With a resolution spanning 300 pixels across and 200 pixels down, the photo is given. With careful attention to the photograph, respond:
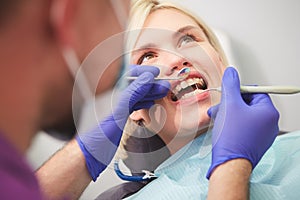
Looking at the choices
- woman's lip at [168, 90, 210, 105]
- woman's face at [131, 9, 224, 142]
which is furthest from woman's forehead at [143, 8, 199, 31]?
woman's lip at [168, 90, 210, 105]

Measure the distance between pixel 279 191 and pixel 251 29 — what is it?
1.08m

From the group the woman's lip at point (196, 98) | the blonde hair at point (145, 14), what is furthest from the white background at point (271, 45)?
the woman's lip at point (196, 98)

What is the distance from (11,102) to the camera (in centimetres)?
41

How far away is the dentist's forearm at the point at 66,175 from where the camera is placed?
1153mm

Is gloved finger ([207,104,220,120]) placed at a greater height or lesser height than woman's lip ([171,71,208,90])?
lesser

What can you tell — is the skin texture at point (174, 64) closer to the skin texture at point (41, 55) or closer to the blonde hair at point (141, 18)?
the blonde hair at point (141, 18)

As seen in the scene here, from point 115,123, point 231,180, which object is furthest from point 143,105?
point 231,180

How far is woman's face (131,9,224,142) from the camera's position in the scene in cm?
117

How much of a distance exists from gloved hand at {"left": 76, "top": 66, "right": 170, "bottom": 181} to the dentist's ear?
715 millimetres

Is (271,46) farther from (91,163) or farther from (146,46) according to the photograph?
(91,163)

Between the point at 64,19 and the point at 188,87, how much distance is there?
804 millimetres

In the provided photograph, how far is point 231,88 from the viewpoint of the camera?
1.10 meters

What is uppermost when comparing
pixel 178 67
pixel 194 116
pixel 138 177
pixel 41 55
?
pixel 41 55

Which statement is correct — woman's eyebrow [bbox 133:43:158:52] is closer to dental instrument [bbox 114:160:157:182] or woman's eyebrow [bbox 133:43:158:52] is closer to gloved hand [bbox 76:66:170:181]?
gloved hand [bbox 76:66:170:181]
